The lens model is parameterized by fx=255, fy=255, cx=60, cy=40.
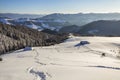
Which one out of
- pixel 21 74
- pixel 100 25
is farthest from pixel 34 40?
pixel 100 25

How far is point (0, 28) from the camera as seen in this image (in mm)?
70688

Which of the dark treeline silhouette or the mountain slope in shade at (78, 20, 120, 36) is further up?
the dark treeline silhouette

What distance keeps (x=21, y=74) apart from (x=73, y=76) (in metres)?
3.96

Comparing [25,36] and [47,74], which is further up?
[47,74]

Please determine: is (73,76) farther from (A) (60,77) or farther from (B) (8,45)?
(B) (8,45)

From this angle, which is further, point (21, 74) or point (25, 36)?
point (25, 36)

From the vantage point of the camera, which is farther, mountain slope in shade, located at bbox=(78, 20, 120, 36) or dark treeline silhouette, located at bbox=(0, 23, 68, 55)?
mountain slope in shade, located at bbox=(78, 20, 120, 36)

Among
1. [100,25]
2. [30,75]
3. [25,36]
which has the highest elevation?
[30,75]

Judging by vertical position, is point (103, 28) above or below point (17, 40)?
below

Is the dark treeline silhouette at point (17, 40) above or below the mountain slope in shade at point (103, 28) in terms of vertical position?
above

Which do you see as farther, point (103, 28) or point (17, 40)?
point (103, 28)

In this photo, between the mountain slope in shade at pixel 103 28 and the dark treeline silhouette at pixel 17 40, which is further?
the mountain slope in shade at pixel 103 28

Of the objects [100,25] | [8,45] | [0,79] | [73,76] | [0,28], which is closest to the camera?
[0,79]

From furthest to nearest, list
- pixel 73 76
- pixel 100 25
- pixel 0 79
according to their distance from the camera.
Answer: pixel 100 25, pixel 73 76, pixel 0 79
